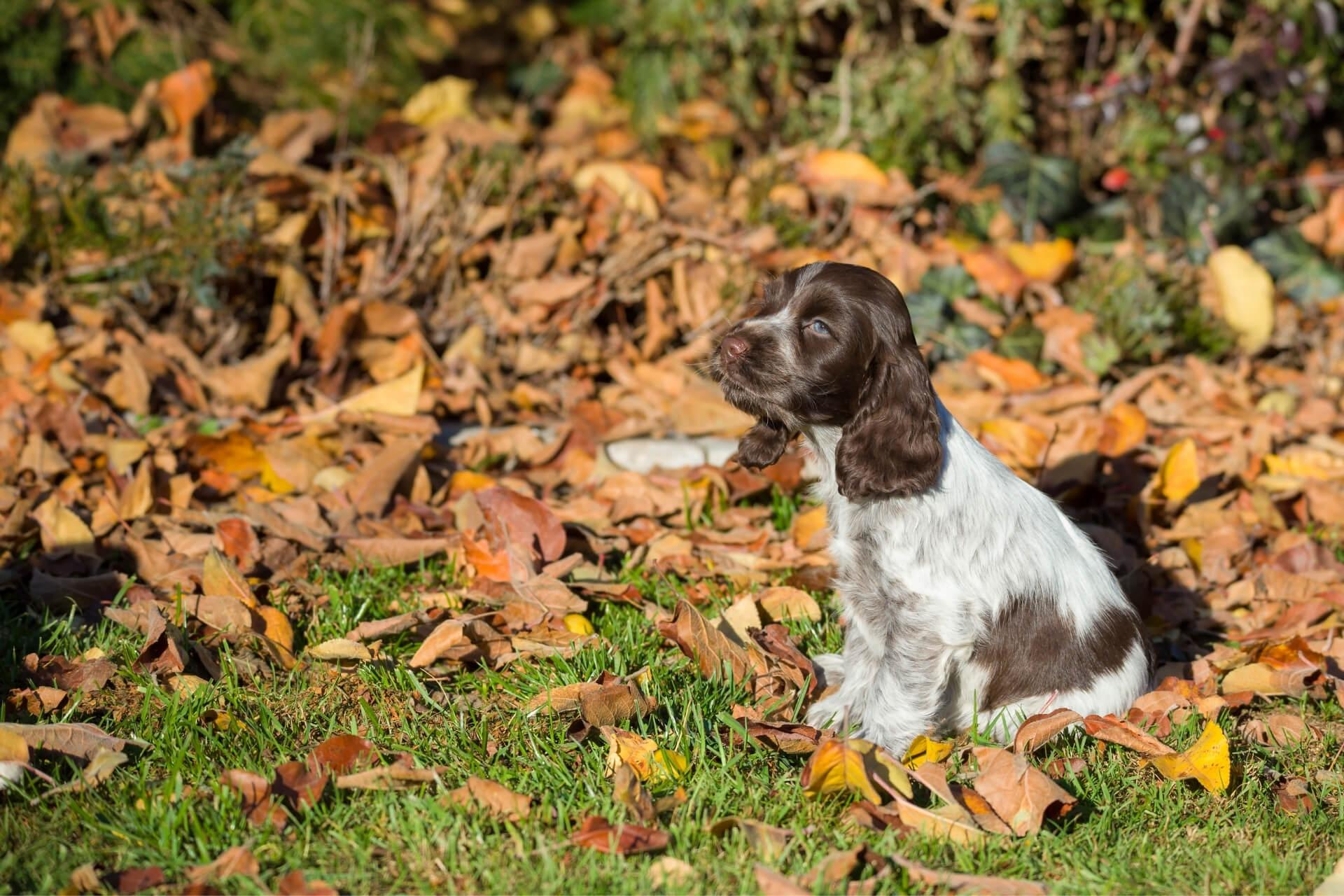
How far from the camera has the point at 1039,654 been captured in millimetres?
4203

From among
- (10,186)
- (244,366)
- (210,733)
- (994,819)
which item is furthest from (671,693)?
(10,186)

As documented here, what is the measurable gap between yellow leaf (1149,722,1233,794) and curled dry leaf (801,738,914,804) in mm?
821

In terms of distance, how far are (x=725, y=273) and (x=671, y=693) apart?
3.47 m

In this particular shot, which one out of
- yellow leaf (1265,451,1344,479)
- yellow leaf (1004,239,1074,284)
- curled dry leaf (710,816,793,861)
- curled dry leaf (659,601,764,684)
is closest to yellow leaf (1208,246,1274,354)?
yellow leaf (1004,239,1074,284)

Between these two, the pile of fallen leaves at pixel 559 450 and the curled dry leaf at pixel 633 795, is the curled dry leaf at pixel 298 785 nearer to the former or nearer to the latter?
the pile of fallen leaves at pixel 559 450

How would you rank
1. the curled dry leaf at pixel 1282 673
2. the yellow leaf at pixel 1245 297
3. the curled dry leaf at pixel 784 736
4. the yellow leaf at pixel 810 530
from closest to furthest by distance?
the curled dry leaf at pixel 784 736 → the curled dry leaf at pixel 1282 673 → the yellow leaf at pixel 810 530 → the yellow leaf at pixel 1245 297

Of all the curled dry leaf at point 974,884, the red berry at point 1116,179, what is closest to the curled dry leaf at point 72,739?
the curled dry leaf at point 974,884

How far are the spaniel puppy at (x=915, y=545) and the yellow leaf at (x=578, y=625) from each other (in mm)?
913

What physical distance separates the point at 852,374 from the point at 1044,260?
13.3 ft

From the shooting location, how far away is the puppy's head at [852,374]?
3.96 metres

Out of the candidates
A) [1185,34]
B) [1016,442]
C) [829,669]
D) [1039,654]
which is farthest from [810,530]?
[1185,34]

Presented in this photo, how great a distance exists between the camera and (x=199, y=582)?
4738 mm

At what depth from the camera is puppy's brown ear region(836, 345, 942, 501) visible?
Result: 3.96 meters

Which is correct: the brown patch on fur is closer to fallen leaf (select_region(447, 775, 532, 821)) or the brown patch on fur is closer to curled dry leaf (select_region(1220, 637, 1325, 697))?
curled dry leaf (select_region(1220, 637, 1325, 697))
